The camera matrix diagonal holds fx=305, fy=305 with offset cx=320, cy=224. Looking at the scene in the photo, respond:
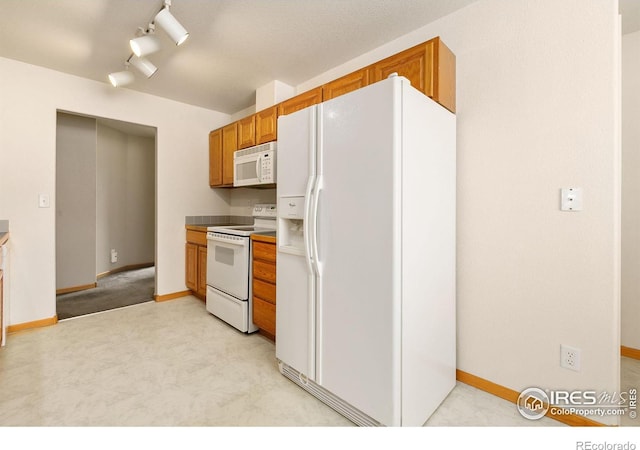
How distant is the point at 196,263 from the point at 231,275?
980 mm

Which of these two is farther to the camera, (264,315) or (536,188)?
(264,315)

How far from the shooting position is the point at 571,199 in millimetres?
1559

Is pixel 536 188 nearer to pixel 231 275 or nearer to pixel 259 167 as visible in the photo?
pixel 259 167

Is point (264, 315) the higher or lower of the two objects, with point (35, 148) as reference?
lower

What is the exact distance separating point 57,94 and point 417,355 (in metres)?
3.76

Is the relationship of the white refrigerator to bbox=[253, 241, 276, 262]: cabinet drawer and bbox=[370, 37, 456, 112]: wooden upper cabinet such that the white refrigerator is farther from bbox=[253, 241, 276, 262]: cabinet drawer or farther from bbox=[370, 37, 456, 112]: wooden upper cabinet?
bbox=[253, 241, 276, 262]: cabinet drawer

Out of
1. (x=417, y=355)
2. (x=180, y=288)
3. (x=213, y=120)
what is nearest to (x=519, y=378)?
(x=417, y=355)

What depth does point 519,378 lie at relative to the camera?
174 centimetres

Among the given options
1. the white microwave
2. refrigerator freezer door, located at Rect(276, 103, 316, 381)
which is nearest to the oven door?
the white microwave

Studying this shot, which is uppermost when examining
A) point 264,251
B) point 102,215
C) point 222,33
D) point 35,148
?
point 222,33

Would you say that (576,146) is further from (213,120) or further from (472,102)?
(213,120)

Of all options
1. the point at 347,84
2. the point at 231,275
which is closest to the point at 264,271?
the point at 231,275

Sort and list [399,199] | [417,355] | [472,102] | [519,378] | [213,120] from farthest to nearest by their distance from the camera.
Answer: [213,120] → [472,102] → [519,378] → [417,355] → [399,199]

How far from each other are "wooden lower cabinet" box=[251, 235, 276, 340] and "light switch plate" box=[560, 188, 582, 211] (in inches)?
70.8
